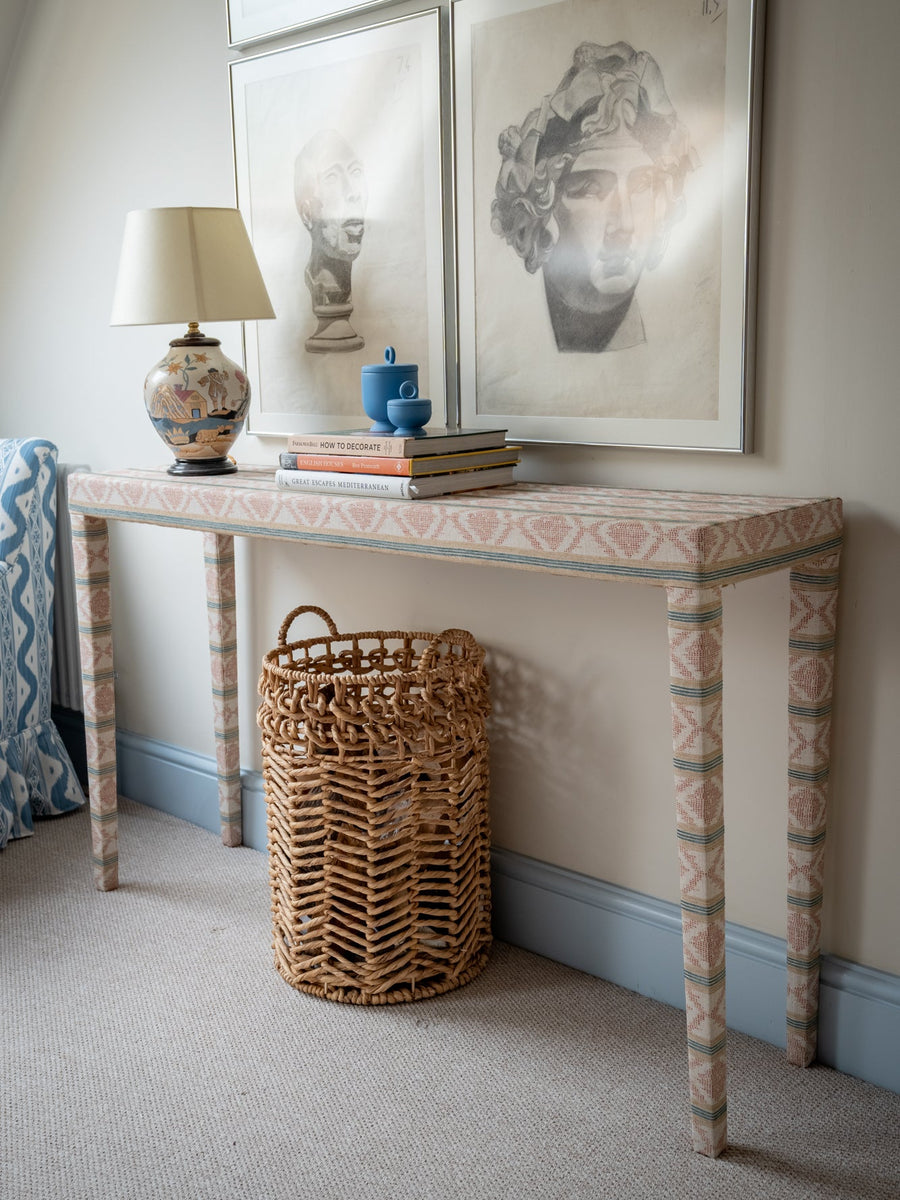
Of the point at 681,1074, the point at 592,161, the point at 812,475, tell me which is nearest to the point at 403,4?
the point at 592,161

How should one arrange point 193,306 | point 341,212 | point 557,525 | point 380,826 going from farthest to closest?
point 341,212 < point 193,306 < point 380,826 < point 557,525

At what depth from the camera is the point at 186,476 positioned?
1976mm

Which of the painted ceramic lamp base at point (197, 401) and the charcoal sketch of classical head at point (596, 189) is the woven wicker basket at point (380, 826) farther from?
the charcoal sketch of classical head at point (596, 189)

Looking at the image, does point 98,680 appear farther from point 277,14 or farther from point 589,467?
point 277,14

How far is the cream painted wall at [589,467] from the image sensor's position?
145 cm

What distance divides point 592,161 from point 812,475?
0.57m

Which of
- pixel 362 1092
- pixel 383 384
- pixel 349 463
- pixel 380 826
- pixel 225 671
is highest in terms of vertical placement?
pixel 383 384

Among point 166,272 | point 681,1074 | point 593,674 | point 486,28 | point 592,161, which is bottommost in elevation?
point 681,1074

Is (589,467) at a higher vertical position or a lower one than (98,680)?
higher

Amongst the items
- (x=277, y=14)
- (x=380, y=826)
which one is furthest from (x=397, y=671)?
(x=277, y=14)

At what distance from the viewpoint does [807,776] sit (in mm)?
1522

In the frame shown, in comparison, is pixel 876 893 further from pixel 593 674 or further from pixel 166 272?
pixel 166 272

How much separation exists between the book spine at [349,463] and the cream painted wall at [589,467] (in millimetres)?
330

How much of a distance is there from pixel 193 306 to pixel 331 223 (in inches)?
12.6
